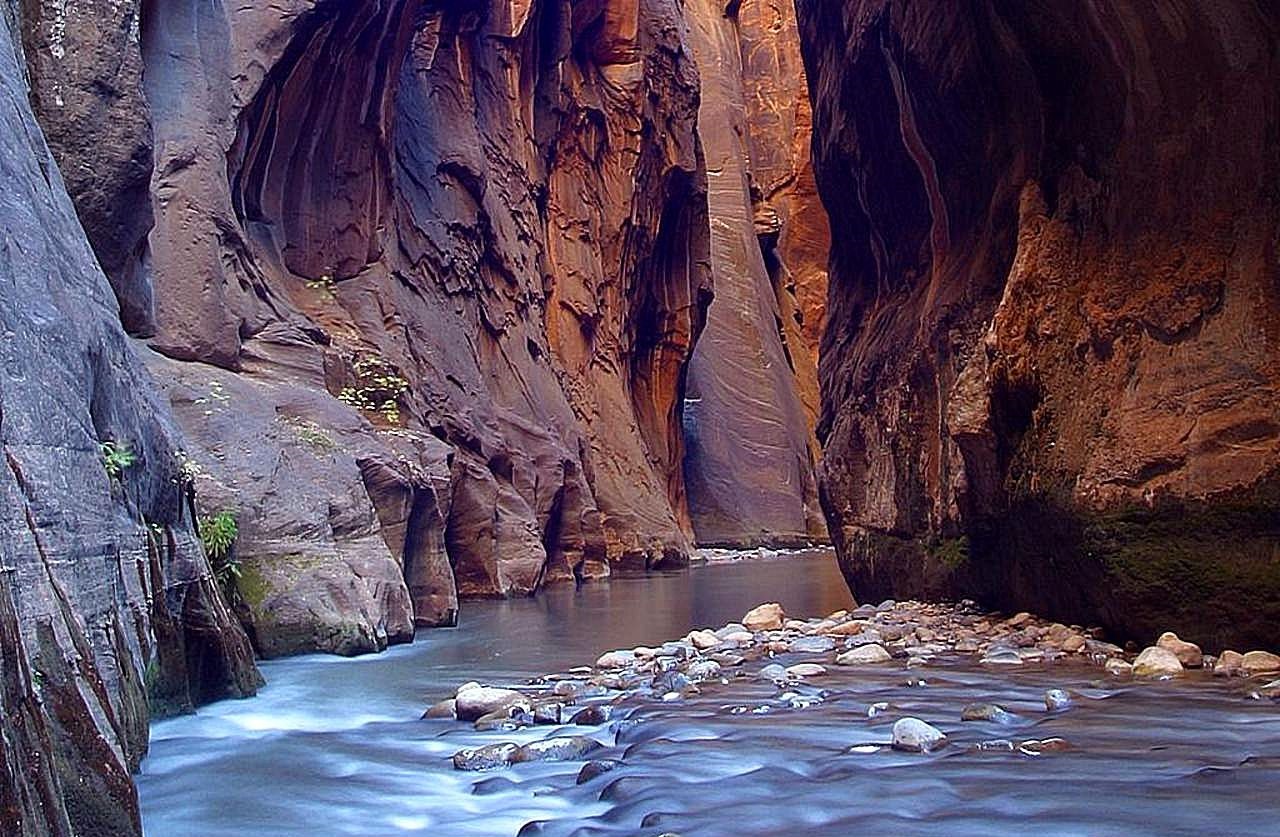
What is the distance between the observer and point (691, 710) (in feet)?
17.5

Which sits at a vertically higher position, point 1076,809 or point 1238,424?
point 1238,424

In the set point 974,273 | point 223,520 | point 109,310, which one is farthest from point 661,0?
point 109,310

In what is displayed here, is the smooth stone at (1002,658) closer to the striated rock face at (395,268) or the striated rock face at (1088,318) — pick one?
the striated rock face at (1088,318)

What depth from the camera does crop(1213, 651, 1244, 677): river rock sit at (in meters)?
5.50

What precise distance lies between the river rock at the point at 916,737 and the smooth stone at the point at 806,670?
1.91 metres

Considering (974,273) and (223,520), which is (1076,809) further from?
(974,273)

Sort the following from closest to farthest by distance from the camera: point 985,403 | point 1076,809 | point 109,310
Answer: point 1076,809
point 109,310
point 985,403

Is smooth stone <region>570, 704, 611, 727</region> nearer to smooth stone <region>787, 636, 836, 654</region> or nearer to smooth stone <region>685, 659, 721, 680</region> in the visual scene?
smooth stone <region>685, 659, 721, 680</region>

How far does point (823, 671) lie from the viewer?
6414mm

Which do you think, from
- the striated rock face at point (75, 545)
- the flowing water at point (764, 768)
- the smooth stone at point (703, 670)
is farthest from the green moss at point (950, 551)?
the striated rock face at point (75, 545)

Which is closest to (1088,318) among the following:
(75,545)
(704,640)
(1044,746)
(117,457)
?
(704,640)

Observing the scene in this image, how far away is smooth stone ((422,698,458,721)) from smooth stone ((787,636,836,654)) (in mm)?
2424

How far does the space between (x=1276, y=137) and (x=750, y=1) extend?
158 ft

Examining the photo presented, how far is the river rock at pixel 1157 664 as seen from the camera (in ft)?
18.5
